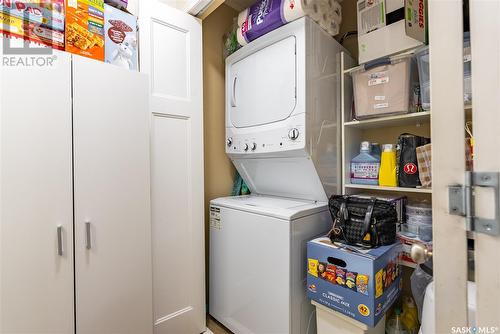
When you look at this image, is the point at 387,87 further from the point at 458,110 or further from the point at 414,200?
the point at 458,110

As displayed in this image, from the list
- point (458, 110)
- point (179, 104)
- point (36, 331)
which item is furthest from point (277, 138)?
point (36, 331)

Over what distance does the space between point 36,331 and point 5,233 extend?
0.48m

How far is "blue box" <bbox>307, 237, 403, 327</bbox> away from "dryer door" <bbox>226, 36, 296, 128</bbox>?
928 millimetres

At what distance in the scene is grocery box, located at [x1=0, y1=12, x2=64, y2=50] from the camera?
3.76 ft

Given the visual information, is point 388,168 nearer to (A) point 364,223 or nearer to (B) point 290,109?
Result: (A) point 364,223

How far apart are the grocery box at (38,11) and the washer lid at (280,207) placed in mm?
1470

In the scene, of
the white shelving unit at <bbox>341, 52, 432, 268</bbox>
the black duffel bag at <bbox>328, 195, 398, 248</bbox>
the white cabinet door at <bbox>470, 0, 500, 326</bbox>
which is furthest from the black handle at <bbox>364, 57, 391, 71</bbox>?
the white cabinet door at <bbox>470, 0, 500, 326</bbox>

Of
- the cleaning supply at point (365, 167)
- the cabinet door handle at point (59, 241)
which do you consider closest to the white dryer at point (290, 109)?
the cleaning supply at point (365, 167)

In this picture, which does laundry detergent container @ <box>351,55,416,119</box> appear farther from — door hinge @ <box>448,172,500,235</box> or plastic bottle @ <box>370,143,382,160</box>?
door hinge @ <box>448,172,500,235</box>

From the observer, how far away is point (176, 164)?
183 centimetres

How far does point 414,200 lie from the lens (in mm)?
1799

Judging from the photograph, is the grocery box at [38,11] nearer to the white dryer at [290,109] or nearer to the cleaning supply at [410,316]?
the white dryer at [290,109]

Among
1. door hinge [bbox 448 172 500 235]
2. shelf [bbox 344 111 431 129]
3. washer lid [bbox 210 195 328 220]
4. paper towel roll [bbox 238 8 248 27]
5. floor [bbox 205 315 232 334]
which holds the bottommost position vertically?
floor [bbox 205 315 232 334]

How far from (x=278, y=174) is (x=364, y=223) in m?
0.81
